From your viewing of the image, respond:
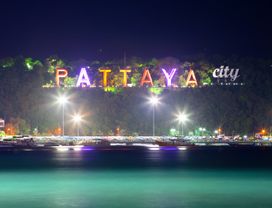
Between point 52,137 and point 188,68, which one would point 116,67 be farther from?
point 52,137

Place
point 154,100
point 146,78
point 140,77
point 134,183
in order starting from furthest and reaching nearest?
point 140,77, point 146,78, point 154,100, point 134,183

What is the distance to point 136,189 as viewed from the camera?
150 ft

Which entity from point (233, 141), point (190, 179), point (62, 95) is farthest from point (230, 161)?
point (62, 95)

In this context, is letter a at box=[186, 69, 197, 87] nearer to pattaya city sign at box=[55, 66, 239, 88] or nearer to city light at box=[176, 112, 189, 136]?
pattaya city sign at box=[55, 66, 239, 88]

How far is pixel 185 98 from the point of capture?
123m

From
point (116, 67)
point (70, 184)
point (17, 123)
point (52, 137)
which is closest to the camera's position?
point (70, 184)

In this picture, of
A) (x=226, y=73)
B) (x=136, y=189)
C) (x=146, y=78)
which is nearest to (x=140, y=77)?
(x=146, y=78)

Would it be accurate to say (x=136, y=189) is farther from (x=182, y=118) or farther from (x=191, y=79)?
(x=191, y=79)

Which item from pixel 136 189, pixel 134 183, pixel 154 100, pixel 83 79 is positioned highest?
pixel 83 79

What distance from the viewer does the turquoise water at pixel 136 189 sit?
39.9 meters

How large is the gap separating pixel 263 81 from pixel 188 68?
1296 centimetres

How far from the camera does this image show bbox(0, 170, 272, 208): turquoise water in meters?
39.9

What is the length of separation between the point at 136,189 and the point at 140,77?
83218mm

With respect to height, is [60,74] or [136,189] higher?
[60,74]
